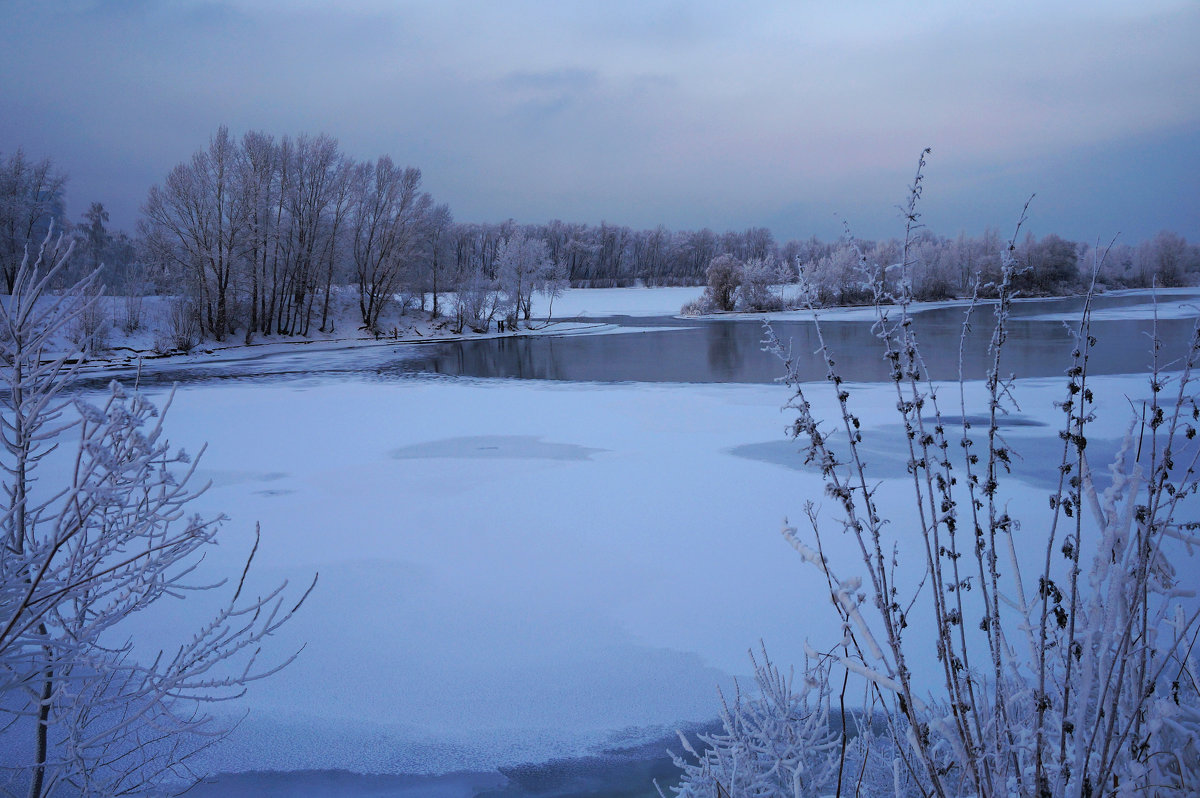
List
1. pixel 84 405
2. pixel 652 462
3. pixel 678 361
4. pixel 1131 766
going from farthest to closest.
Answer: pixel 678 361 < pixel 652 462 < pixel 84 405 < pixel 1131 766

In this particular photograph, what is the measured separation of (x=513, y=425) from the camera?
1177 centimetres

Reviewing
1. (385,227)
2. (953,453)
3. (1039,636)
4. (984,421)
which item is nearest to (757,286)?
(385,227)

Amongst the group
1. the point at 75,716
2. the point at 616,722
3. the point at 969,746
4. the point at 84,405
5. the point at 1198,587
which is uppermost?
the point at 84,405

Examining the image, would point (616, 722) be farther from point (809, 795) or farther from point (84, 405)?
point (84, 405)

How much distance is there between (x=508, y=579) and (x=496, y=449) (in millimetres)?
4536

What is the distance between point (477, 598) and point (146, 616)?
2184 mm

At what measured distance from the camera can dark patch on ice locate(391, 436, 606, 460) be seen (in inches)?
372

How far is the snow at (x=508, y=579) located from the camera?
3.83 m

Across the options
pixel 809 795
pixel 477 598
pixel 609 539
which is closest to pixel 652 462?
pixel 609 539

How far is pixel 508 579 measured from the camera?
5500 mm

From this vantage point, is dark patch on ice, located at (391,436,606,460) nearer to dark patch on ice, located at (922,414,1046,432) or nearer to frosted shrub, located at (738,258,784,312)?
dark patch on ice, located at (922,414,1046,432)

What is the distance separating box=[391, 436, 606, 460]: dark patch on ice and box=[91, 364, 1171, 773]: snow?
64mm

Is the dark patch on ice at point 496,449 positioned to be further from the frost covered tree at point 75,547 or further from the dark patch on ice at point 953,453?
the frost covered tree at point 75,547

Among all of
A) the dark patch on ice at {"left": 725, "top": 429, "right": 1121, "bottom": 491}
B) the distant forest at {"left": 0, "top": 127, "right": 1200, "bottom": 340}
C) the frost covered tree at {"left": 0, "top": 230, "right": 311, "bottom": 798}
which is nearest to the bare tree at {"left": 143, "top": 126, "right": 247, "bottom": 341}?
the distant forest at {"left": 0, "top": 127, "right": 1200, "bottom": 340}
